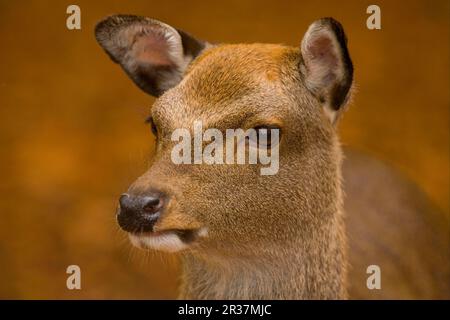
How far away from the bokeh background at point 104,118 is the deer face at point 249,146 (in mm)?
1965

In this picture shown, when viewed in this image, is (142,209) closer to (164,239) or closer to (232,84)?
(164,239)

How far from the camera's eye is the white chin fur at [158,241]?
3133mm

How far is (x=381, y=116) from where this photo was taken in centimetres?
620

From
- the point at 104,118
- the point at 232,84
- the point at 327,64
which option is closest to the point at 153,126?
the point at 232,84

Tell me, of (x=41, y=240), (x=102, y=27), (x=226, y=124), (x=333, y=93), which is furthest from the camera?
(x=41, y=240)

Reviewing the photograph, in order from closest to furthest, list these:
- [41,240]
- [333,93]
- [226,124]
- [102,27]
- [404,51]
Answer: [226,124] → [333,93] → [102,27] → [404,51] → [41,240]

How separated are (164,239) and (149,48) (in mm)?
1032

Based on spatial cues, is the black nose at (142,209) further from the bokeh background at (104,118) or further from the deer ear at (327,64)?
the bokeh background at (104,118)

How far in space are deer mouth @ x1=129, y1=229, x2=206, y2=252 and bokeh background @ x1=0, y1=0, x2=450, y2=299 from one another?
7.70 feet

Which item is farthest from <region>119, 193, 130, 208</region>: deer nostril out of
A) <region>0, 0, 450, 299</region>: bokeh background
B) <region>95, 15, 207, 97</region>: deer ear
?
<region>0, 0, 450, 299</region>: bokeh background

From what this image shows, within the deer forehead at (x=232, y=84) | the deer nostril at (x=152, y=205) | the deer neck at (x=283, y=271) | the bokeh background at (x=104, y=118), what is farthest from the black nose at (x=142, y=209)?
the bokeh background at (x=104, y=118)
